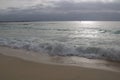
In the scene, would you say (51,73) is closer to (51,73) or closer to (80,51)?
(51,73)

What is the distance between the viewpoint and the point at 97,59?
19.0 ft

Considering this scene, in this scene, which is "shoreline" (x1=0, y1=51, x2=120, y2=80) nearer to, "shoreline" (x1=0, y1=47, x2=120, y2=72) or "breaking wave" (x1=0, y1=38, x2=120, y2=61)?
"shoreline" (x1=0, y1=47, x2=120, y2=72)

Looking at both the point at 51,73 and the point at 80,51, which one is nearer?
the point at 51,73

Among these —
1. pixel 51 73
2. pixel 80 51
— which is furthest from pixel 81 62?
pixel 80 51

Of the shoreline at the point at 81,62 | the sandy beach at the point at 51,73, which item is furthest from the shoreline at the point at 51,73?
the shoreline at the point at 81,62

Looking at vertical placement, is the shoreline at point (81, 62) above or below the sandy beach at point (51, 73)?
below

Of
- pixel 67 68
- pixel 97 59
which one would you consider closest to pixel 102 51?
pixel 97 59

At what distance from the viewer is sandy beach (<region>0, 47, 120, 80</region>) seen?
3701 mm

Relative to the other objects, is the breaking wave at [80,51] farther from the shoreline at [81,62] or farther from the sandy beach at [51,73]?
the sandy beach at [51,73]

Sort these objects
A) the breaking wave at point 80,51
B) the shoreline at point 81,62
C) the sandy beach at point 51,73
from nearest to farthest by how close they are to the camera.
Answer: the sandy beach at point 51,73 → the shoreline at point 81,62 → the breaking wave at point 80,51

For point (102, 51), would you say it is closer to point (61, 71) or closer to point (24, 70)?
point (61, 71)

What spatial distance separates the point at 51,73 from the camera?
4.04 meters

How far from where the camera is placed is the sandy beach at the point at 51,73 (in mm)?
3701

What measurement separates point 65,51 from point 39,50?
1.24 meters
